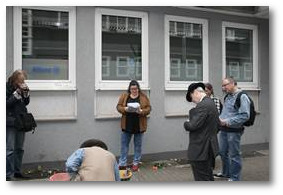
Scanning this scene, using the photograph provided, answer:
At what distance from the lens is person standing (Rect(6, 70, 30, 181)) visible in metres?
3.86

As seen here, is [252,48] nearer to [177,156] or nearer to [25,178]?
[177,156]

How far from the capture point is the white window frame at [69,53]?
4.23m

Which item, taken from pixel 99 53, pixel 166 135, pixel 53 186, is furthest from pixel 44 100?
pixel 166 135

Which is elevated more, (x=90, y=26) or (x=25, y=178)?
(x=90, y=26)

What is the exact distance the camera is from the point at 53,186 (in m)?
3.38

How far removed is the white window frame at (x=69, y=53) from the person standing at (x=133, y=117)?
0.71 meters

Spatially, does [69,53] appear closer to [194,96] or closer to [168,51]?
[168,51]

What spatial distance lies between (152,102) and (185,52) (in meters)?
0.94

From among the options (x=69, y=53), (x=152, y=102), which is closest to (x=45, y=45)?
(x=69, y=53)

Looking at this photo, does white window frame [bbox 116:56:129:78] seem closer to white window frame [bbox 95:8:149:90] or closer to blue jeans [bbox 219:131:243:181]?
white window frame [bbox 95:8:149:90]

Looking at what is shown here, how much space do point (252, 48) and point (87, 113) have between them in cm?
245

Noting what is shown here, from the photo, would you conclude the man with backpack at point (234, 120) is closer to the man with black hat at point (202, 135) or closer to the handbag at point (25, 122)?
the man with black hat at point (202, 135)

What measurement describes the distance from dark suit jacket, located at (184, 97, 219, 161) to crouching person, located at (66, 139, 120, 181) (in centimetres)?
95

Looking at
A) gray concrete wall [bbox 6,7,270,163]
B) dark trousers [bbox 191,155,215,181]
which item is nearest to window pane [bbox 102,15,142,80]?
gray concrete wall [bbox 6,7,270,163]
